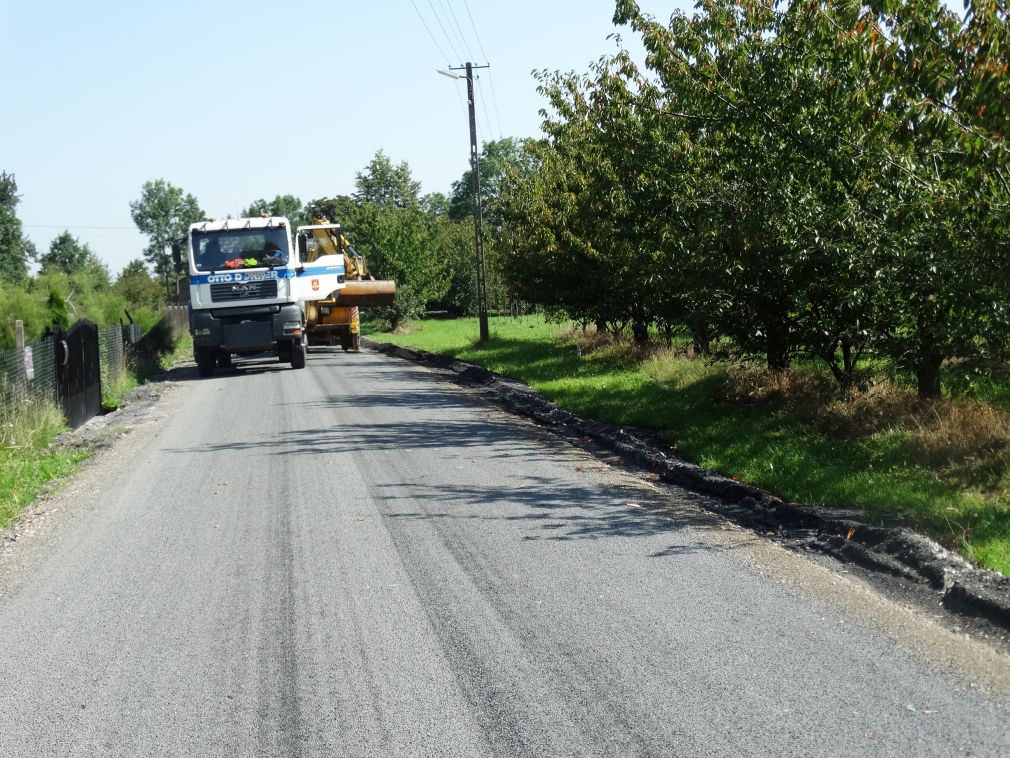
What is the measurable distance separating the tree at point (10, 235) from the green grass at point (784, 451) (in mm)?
54685

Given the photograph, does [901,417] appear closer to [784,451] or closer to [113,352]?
[784,451]

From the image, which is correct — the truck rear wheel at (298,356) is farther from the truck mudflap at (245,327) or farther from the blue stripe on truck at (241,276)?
the blue stripe on truck at (241,276)

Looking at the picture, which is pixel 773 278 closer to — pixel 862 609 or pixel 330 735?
pixel 862 609

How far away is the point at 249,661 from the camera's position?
5703 millimetres

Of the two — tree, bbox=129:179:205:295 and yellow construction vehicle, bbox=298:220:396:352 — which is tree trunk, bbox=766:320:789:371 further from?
tree, bbox=129:179:205:295

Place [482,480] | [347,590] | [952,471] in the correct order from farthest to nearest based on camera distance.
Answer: [482,480] < [952,471] < [347,590]

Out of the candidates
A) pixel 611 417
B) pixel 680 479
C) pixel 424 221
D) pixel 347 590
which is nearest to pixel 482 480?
pixel 680 479

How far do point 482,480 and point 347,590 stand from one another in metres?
4.20

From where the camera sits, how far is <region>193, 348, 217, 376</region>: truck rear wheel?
2748cm

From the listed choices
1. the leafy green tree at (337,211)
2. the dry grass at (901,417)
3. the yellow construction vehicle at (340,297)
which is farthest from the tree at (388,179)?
the dry grass at (901,417)

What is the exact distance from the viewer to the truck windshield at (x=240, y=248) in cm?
2698

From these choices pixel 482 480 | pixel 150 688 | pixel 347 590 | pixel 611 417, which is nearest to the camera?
pixel 150 688

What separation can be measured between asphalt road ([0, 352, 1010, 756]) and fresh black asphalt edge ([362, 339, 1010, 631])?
1.26ft

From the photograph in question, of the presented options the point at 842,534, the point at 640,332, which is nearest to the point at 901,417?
the point at 842,534
